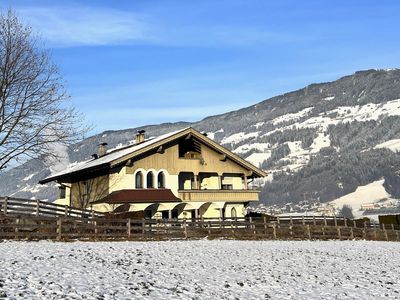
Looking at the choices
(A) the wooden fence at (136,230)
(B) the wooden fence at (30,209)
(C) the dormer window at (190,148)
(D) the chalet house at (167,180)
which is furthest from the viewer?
(C) the dormer window at (190,148)

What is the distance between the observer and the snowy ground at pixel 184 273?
12474 mm

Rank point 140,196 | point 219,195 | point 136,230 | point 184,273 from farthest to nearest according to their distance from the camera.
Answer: point 219,195, point 140,196, point 136,230, point 184,273

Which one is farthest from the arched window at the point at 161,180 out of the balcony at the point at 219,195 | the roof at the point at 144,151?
the roof at the point at 144,151

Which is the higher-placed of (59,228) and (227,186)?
(227,186)

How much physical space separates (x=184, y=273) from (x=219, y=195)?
2809cm

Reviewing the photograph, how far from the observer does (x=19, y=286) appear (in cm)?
1181

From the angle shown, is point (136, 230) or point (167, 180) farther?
point (167, 180)

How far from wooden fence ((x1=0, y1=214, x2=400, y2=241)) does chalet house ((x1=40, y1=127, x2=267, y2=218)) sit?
738 centimetres

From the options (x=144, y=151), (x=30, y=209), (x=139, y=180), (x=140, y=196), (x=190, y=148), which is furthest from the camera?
(x=190, y=148)

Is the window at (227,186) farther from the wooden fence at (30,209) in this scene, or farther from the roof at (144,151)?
the wooden fence at (30,209)

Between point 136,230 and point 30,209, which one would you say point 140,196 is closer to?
point 136,230

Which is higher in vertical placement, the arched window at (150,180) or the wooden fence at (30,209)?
the arched window at (150,180)

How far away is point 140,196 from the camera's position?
3822cm

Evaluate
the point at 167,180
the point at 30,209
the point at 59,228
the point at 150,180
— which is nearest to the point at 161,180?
the point at 167,180
